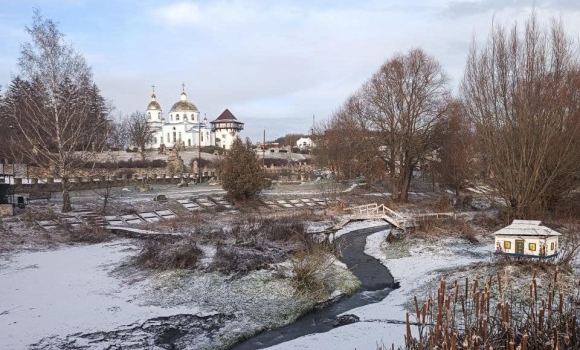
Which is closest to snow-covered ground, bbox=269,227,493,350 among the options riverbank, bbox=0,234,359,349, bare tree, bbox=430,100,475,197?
riverbank, bbox=0,234,359,349

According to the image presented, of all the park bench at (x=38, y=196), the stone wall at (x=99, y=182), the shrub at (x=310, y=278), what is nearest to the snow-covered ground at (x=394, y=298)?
the shrub at (x=310, y=278)

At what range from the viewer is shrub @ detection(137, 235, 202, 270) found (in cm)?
1566

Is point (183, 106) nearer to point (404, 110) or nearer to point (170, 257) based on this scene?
point (404, 110)

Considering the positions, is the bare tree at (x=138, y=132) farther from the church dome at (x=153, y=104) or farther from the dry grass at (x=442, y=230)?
the dry grass at (x=442, y=230)

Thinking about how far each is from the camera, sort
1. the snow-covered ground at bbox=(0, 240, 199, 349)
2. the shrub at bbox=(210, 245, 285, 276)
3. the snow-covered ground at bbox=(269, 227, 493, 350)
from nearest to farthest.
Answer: the snow-covered ground at bbox=(269, 227, 493, 350)
the snow-covered ground at bbox=(0, 240, 199, 349)
the shrub at bbox=(210, 245, 285, 276)

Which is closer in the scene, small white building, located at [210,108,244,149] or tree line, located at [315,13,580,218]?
tree line, located at [315,13,580,218]

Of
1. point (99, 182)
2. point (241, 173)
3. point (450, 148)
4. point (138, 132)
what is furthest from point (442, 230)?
point (138, 132)

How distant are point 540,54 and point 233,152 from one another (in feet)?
62.7

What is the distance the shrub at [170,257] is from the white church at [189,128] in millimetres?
76200

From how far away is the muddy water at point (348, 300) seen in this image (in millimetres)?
10883

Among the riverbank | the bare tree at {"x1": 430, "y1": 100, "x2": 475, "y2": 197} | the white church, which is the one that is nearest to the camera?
the riverbank

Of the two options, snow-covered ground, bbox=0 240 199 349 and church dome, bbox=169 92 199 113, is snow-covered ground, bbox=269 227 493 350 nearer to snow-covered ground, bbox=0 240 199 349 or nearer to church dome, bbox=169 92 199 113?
snow-covered ground, bbox=0 240 199 349

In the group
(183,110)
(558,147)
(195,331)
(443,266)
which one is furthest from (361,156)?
(183,110)

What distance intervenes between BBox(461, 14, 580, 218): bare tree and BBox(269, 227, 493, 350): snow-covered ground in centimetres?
415
